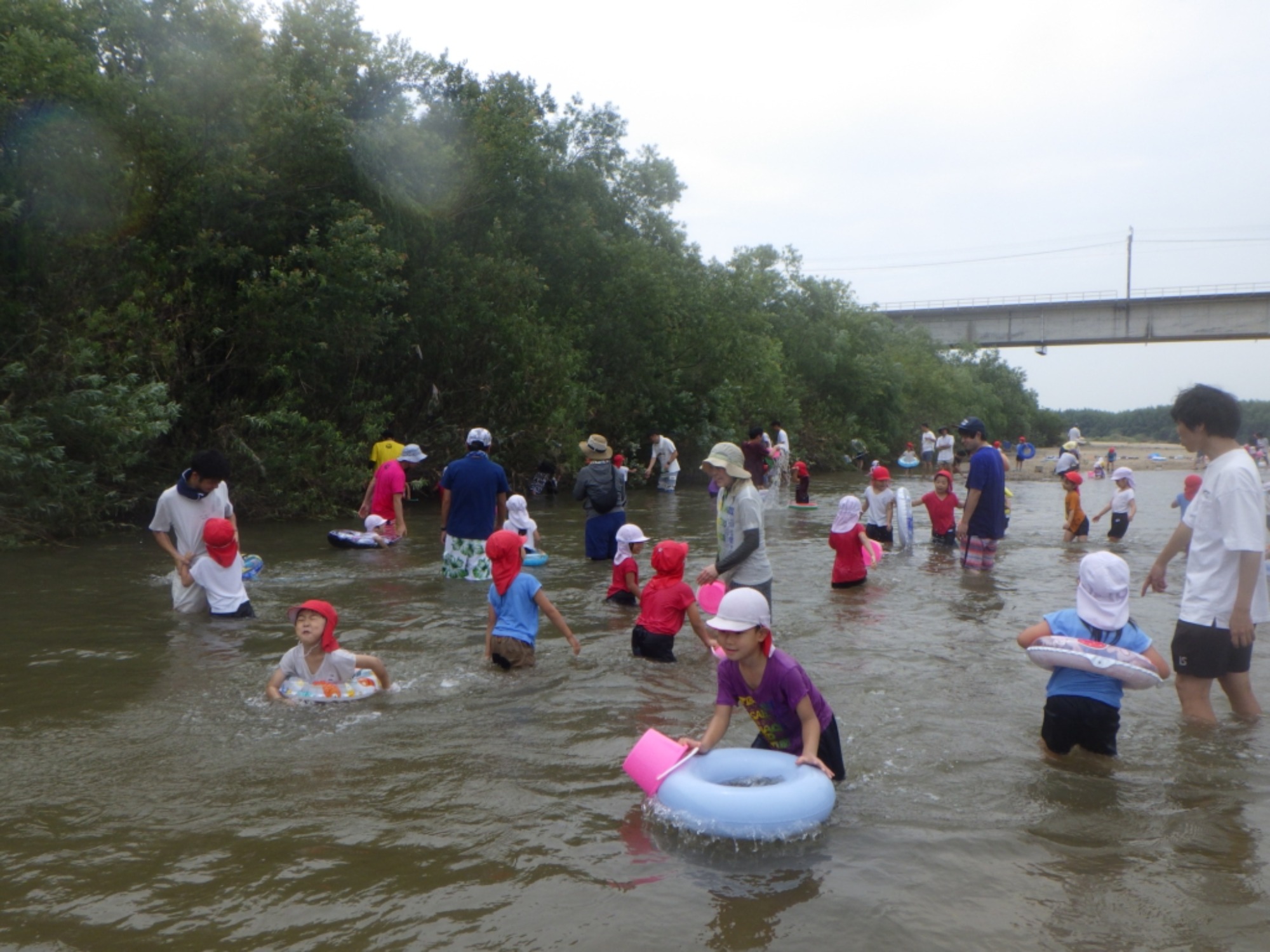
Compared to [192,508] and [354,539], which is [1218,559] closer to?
[192,508]

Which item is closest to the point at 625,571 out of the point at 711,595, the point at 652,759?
the point at 711,595

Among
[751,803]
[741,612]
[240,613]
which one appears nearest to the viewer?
[751,803]

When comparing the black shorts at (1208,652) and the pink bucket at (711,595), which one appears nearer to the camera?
the black shorts at (1208,652)

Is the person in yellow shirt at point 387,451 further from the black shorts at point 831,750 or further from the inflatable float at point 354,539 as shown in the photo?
the black shorts at point 831,750

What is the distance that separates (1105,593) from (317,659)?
15.3 ft

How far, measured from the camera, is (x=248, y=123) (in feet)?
61.2

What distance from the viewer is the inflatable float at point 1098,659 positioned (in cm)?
534

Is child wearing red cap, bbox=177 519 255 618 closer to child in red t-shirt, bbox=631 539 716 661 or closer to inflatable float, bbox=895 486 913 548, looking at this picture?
child in red t-shirt, bbox=631 539 716 661

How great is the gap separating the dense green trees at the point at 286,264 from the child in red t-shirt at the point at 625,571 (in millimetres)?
8307

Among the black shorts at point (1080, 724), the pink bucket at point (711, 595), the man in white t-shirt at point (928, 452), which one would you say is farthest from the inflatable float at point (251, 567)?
the man in white t-shirt at point (928, 452)

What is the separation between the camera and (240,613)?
940 cm

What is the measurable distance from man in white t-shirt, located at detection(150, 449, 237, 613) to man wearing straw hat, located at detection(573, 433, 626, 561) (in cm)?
408

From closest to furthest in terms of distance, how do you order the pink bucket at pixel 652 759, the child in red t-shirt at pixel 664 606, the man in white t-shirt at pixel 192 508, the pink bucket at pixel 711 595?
the pink bucket at pixel 652 759 → the pink bucket at pixel 711 595 → the child in red t-shirt at pixel 664 606 → the man in white t-shirt at pixel 192 508

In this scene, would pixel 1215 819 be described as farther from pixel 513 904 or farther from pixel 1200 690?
pixel 513 904
